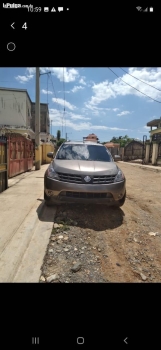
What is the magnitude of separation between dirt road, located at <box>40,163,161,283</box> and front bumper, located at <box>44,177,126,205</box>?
14.9 inches

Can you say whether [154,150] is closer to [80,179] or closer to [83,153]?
[83,153]

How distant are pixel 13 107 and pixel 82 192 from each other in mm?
19244

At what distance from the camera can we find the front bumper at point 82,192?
3.31 metres

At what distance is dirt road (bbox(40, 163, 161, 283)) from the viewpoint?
6.68 feet

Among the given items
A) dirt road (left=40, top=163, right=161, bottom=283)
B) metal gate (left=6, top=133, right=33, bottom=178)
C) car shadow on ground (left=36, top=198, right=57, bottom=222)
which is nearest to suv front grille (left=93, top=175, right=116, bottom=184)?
dirt road (left=40, top=163, right=161, bottom=283)

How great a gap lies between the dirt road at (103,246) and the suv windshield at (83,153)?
110cm

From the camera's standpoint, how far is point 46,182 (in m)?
3.55

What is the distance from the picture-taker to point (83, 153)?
14.5 feet
